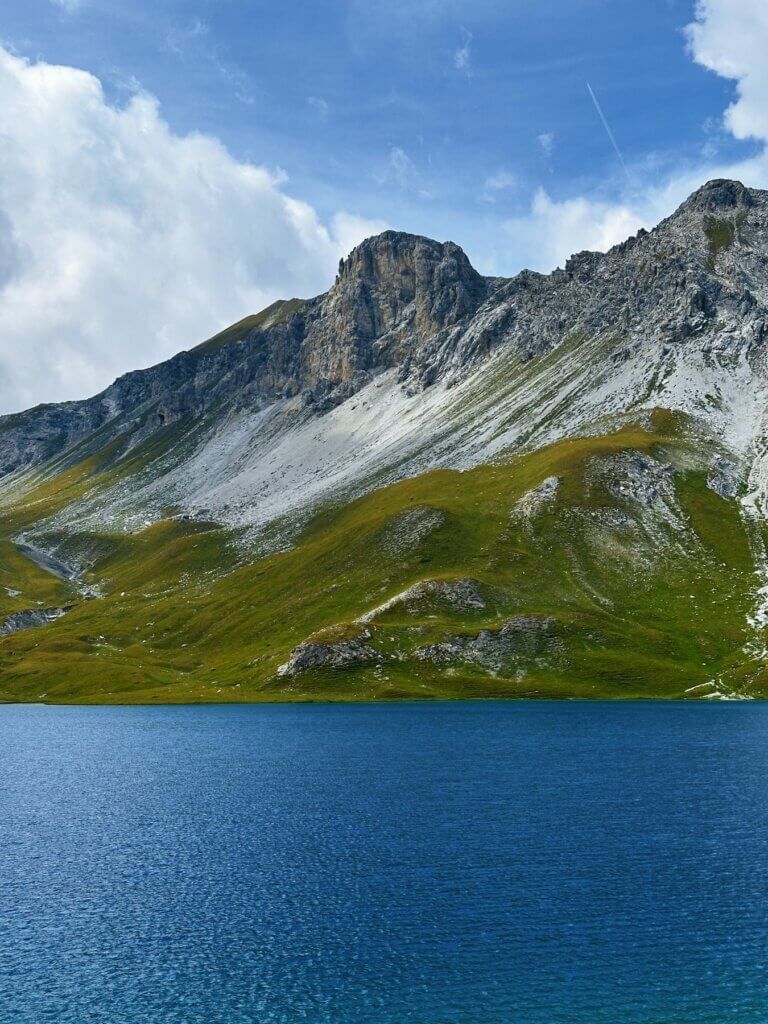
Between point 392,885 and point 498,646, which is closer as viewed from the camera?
point 392,885

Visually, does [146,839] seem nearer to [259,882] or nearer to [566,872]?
[259,882]

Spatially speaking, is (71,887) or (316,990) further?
(71,887)

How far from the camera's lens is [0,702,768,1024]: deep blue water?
45.0m

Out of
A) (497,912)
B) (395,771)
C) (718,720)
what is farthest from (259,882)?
(718,720)

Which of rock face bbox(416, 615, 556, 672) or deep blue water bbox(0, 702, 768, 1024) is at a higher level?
rock face bbox(416, 615, 556, 672)

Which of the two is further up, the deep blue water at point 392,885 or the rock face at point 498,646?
the rock face at point 498,646

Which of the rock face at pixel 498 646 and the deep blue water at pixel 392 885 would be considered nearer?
the deep blue water at pixel 392 885

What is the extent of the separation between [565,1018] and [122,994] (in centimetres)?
2330

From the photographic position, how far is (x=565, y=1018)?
4184 centimetres

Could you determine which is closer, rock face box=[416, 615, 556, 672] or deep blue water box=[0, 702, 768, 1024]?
deep blue water box=[0, 702, 768, 1024]

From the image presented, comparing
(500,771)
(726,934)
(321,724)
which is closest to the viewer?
(726,934)

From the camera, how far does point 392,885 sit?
207 feet

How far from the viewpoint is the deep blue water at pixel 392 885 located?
45000 mm

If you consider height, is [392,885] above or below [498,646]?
below
